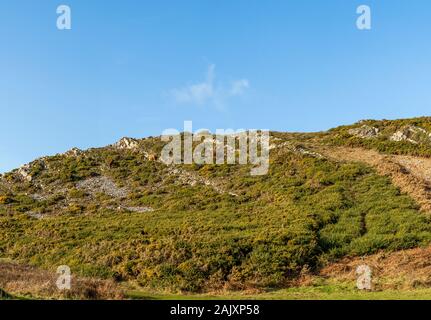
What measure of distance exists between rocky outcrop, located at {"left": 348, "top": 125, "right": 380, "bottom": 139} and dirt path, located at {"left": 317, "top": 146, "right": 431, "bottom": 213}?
6383 millimetres

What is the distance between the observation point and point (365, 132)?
83.3 meters

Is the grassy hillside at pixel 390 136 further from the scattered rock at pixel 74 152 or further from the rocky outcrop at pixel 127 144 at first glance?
the scattered rock at pixel 74 152

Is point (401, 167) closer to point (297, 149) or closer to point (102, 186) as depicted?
point (297, 149)

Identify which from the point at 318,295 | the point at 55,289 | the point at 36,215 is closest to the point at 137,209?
the point at 36,215

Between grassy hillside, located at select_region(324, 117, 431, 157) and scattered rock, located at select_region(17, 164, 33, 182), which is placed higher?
grassy hillside, located at select_region(324, 117, 431, 157)

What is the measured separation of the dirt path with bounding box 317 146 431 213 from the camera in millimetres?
49791

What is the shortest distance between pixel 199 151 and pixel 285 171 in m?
22.6

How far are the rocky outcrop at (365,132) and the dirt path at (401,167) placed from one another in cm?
638

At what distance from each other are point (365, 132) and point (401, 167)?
76.0ft

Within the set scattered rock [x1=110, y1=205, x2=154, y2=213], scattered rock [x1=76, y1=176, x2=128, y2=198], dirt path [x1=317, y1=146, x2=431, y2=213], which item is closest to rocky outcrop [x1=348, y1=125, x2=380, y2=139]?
dirt path [x1=317, y1=146, x2=431, y2=213]

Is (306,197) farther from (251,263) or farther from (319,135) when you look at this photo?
(319,135)

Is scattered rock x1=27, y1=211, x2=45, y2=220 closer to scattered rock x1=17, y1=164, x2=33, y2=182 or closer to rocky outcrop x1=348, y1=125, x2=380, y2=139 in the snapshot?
scattered rock x1=17, y1=164, x2=33, y2=182

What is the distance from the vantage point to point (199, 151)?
85.7 metres
